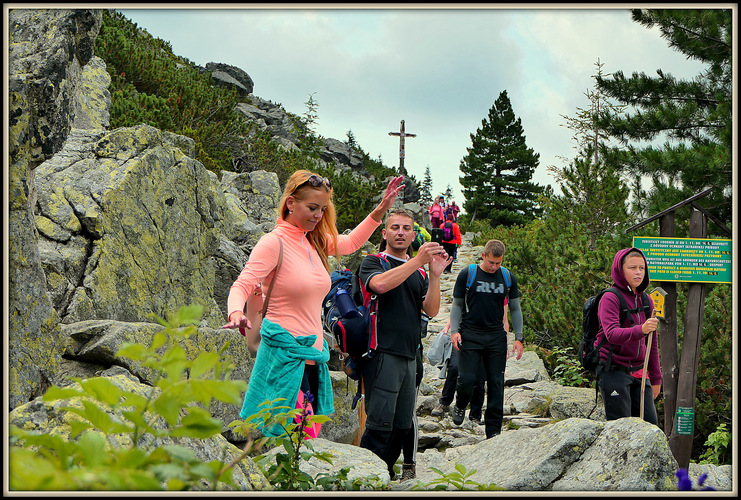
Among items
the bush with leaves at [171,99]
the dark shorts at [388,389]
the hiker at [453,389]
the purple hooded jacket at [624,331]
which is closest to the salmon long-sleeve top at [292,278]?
the dark shorts at [388,389]

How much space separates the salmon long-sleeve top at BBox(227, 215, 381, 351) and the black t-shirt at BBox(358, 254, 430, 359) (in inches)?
32.8

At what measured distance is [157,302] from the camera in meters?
5.29

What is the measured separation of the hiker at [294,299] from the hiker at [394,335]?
653 mm

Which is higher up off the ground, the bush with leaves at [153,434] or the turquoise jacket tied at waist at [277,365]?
the bush with leaves at [153,434]

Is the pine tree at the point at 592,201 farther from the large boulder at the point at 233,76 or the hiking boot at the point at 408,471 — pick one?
the large boulder at the point at 233,76

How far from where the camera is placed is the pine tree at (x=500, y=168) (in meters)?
47.2

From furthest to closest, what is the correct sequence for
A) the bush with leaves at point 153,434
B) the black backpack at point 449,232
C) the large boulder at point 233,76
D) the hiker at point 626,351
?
the large boulder at point 233,76 → the black backpack at point 449,232 → the hiker at point 626,351 → the bush with leaves at point 153,434

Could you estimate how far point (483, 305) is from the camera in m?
6.12

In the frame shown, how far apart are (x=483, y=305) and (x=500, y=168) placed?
4427 cm

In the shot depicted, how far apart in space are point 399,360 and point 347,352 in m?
0.37

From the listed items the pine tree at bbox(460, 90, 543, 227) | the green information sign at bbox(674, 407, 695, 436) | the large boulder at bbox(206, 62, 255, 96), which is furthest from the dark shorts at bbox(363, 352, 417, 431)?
the pine tree at bbox(460, 90, 543, 227)

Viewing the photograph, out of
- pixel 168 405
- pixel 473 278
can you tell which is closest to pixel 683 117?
pixel 473 278

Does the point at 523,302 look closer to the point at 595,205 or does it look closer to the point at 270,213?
the point at 595,205

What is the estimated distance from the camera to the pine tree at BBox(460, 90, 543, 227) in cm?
4716
